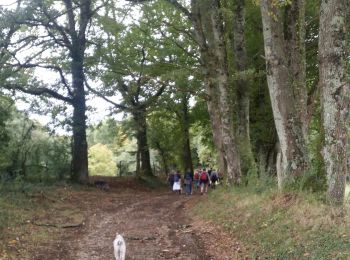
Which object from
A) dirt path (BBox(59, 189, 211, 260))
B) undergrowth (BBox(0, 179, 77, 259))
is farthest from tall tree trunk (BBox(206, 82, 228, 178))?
undergrowth (BBox(0, 179, 77, 259))

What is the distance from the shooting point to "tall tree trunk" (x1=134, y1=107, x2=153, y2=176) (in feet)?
90.9

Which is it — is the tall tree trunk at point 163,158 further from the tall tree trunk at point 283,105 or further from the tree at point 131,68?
the tall tree trunk at point 283,105

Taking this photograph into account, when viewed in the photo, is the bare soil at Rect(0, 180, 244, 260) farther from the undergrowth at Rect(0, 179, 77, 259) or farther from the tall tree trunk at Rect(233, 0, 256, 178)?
the tall tree trunk at Rect(233, 0, 256, 178)

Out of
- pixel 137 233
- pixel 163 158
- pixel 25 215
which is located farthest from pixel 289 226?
pixel 163 158

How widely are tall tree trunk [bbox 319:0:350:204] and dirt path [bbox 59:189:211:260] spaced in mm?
3256

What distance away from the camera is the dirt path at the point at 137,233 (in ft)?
32.7

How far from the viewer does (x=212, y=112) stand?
19.4 m

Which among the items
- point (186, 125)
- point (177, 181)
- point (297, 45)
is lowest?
point (177, 181)

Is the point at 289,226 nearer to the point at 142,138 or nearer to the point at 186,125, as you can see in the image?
the point at 142,138

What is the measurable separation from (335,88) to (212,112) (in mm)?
10852

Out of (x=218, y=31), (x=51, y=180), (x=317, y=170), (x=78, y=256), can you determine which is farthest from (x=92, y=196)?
(x=317, y=170)

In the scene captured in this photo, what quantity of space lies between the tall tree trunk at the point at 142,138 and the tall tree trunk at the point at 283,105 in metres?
16.5

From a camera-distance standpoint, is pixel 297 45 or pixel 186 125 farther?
pixel 186 125

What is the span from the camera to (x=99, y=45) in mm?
25641
